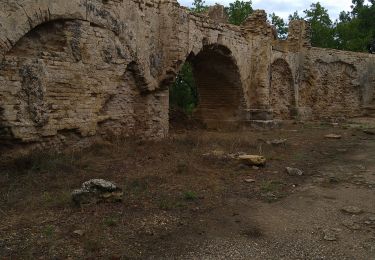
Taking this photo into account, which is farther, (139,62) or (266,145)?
(266,145)

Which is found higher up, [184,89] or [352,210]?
A: [184,89]

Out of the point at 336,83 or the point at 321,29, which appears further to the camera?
the point at 321,29

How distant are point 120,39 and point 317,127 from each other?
8597mm

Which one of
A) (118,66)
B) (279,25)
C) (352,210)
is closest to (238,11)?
(279,25)

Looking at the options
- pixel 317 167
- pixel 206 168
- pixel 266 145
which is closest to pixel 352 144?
pixel 266 145

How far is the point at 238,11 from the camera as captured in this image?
77.4 feet

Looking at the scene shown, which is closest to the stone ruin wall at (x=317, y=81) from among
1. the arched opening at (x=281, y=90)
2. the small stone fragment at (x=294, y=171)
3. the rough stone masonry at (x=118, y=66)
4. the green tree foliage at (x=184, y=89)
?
the arched opening at (x=281, y=90)

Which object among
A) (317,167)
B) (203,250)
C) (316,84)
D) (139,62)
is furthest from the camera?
(316,84)

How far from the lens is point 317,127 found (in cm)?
1418

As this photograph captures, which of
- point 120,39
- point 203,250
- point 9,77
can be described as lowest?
point 203,250

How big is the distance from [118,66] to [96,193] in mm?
3803

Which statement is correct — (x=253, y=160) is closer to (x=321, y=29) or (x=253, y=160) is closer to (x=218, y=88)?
(x=218, y=88)

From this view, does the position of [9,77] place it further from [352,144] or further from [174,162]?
[352,144]

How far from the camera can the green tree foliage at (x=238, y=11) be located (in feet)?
76.9
